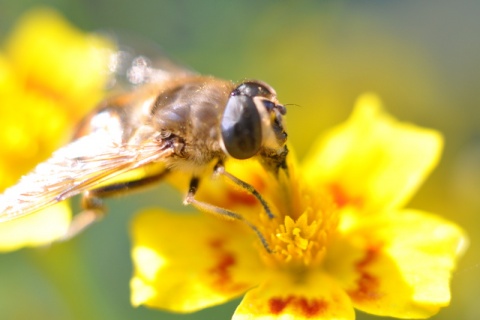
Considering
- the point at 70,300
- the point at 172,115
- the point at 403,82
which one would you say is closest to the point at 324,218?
the point at 172,115

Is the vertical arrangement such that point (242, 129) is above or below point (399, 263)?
above

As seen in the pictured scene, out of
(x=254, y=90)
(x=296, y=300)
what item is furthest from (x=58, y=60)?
(x=296, y=300)

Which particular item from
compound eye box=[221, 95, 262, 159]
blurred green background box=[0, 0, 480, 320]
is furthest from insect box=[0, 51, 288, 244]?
blurred green background box=[0, 0, 480, 320]

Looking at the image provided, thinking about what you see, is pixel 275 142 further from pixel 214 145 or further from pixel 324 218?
pixel 324 218

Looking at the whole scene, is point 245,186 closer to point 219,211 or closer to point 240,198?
point 219,211

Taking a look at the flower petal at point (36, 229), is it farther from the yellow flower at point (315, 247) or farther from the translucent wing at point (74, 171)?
the translucent wing at point (74, 171)

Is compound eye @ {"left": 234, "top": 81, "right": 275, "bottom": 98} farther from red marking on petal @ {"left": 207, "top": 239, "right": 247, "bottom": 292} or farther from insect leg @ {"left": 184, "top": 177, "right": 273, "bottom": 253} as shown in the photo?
red marking on petal @ {"left": 207, "top": 239, "right": 247, "bottom": 292}
